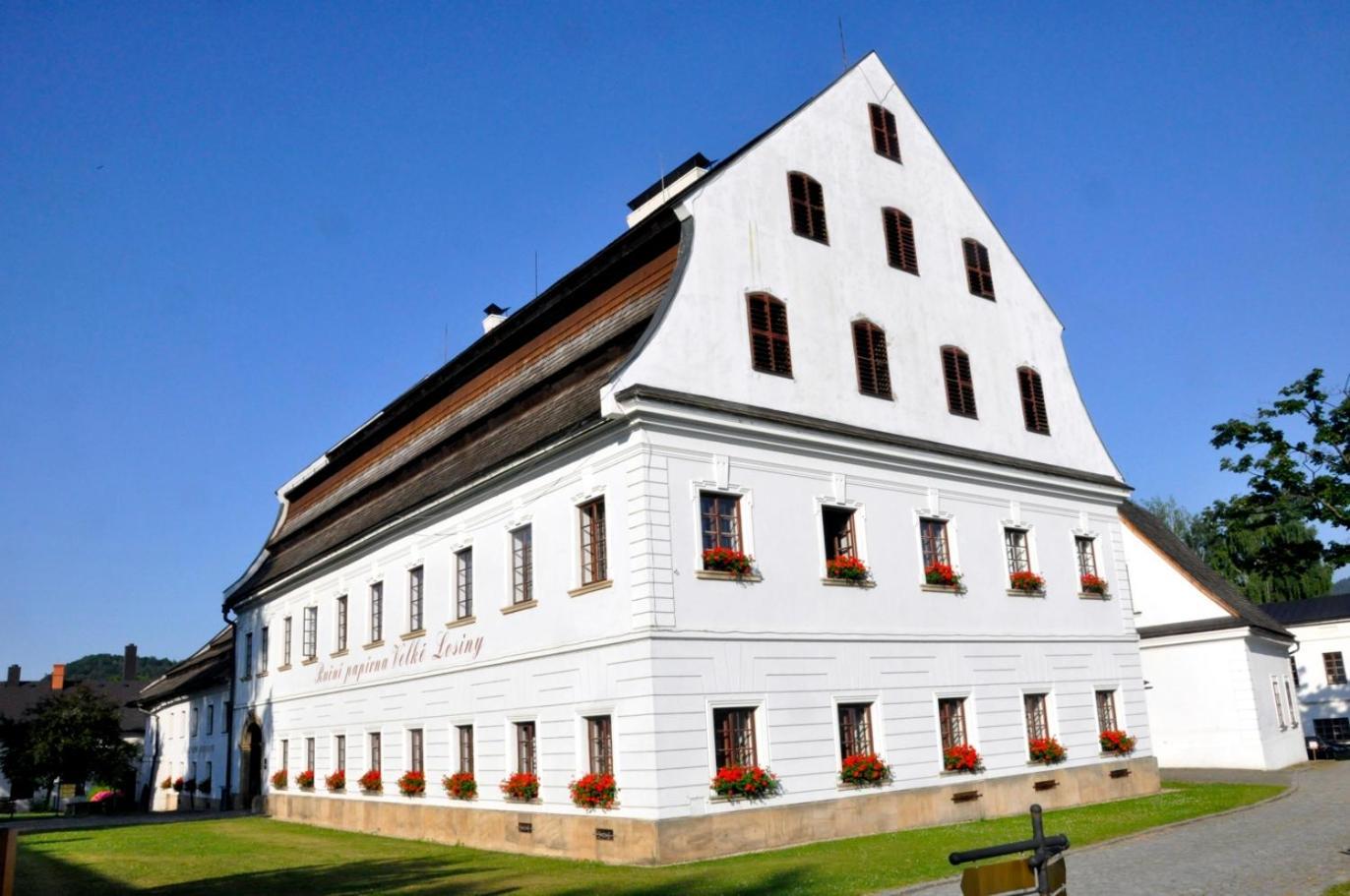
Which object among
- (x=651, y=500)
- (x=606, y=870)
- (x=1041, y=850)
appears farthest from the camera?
(x=651, y=500)

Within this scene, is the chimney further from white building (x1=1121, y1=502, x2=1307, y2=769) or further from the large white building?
white building (x1=1121, y1=502, x2=1307, y2=769)

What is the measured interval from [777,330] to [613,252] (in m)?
3.72

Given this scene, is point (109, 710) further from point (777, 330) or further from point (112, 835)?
point (777, 330)

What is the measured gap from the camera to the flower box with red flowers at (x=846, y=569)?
21.0 m

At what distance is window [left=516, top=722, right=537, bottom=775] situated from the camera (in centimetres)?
2089

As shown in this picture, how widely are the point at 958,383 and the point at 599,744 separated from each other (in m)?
11.8

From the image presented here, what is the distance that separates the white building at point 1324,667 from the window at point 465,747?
46.5 meters

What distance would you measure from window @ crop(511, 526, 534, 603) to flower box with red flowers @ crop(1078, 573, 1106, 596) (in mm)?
13485

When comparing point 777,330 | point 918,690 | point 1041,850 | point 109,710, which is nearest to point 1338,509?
point 918,690

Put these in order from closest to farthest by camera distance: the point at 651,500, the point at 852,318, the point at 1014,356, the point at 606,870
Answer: the point at 606,870 < the point at 651,500 < the point at 852,318 < the point at 1014,356

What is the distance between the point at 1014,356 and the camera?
27.1 metres

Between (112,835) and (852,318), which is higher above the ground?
(852,318)

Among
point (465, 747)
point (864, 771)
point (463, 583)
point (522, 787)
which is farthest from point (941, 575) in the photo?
point (465, 747)

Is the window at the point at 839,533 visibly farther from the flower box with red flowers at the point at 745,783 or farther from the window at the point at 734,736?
the flower box with red flowers at the point at 745,783
